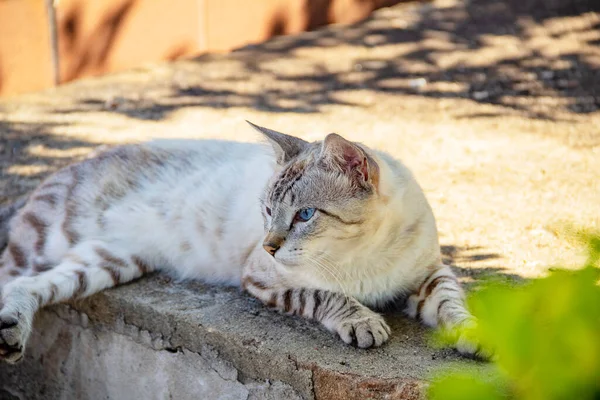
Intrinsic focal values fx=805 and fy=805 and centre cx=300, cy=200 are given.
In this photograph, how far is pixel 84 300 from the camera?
3.96 meters

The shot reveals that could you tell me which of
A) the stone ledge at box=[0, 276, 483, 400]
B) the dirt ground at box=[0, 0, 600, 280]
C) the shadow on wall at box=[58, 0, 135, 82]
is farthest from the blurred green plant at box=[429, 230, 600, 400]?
the shadow on wall at box=[58, 0, 135, 82]

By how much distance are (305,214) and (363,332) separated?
516 mm

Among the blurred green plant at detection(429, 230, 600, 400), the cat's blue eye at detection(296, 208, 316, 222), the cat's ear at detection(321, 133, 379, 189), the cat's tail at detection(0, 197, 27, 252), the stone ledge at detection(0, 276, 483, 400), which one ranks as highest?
the blurred green plant at detection(429, 230, 600, 400)

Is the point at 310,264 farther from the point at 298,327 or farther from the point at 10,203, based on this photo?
the point at 10,203

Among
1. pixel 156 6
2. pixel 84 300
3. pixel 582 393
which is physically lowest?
pixel 84 300

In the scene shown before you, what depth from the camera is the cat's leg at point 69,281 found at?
11.8ft

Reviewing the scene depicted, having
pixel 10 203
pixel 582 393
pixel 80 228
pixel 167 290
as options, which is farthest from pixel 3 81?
pixel 582 393

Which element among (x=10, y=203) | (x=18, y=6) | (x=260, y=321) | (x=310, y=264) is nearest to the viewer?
(x=310, y=264)

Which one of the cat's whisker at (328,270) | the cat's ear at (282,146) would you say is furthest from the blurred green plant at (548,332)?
the cat's ear at (282,146)

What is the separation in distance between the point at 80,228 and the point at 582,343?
11.5 feet

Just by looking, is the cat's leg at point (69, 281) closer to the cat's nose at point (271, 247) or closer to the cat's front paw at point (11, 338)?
the cat's front paw at point (11, 338)

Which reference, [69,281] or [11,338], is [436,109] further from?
[11,338]

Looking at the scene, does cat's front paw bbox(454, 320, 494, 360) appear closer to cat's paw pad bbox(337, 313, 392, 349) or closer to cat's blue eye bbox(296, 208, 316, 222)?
cat's paw pad bbox(337, 313, 392, 349)

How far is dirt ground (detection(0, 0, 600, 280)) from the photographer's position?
4.63m
